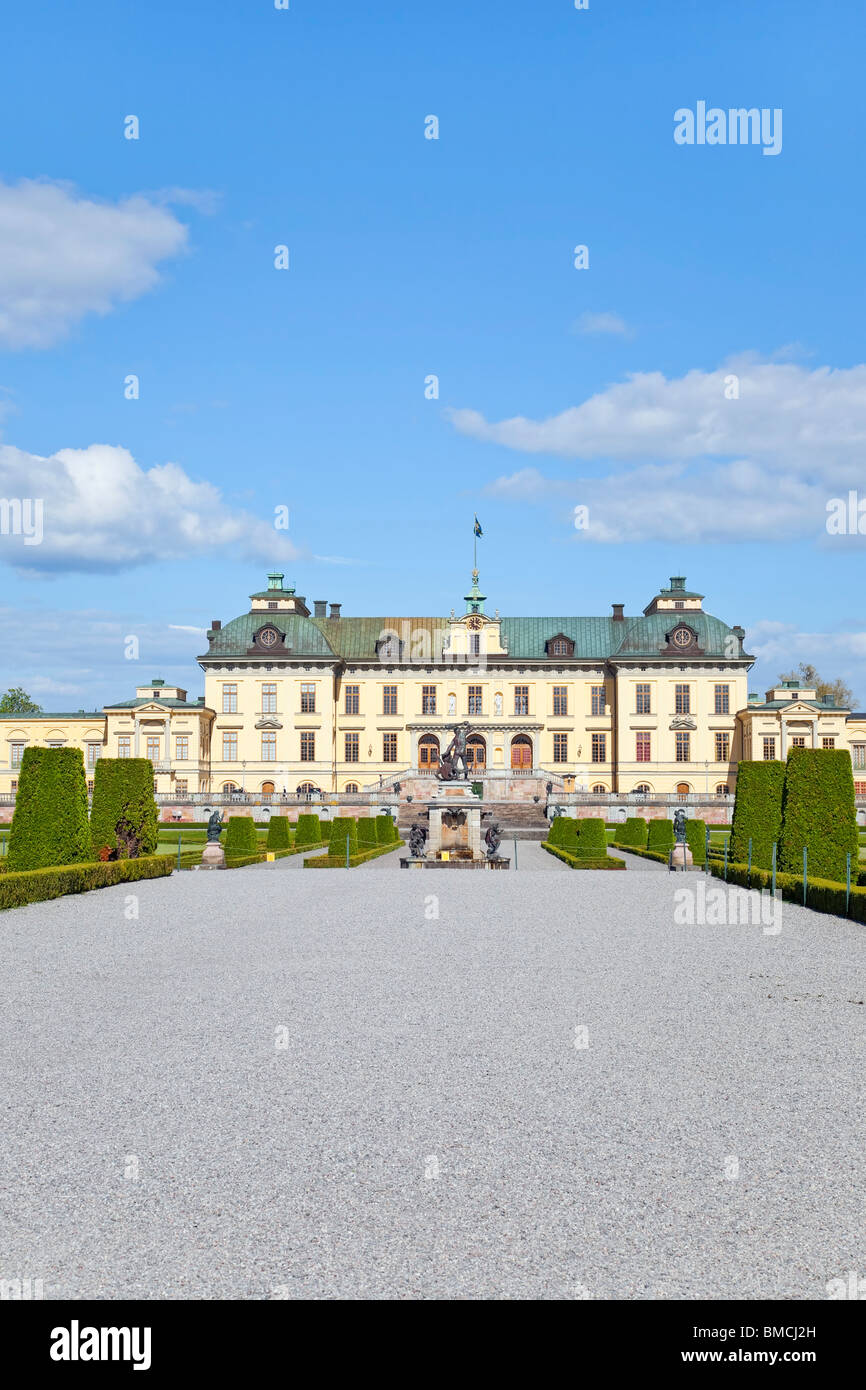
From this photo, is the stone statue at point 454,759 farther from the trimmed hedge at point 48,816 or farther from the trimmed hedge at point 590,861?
the trimmed hedge at point 48,816

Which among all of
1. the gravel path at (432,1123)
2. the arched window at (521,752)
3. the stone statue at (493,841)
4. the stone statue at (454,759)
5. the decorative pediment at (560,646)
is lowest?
the gravel path at (432,1123)

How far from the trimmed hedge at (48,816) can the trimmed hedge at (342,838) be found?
8574 millimetres

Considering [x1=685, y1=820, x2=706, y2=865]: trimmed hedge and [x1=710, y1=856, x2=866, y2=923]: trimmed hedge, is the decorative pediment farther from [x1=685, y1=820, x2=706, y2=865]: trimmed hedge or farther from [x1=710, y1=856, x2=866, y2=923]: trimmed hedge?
[x1=710, y1=856, x2=866, y2=923]: trimmed hedge

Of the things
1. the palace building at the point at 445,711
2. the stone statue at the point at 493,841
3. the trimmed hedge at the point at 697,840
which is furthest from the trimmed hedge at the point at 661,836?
the palace building at the point at 445,711

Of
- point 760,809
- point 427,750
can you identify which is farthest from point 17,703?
point 760,809

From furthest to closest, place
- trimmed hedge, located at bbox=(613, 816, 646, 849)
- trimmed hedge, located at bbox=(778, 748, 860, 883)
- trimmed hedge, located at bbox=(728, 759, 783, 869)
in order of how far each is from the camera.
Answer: trimmed hedge, located at bbox=(613, 816, 646, 849)
trimmed hedge, located at bbox=(728, 759, 783, 869)
trimmed hedge, located at bbox=(778, 748, 860, 883)

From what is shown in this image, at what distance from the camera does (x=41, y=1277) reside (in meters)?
4.44

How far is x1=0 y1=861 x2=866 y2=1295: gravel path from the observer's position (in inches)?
180

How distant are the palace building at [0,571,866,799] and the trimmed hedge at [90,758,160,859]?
3856cm

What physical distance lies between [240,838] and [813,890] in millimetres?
17802

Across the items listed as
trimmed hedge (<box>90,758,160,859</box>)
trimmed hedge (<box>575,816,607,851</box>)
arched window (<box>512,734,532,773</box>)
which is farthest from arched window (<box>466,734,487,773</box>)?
trimmed hedge (<box>90,758,160,859</box>)

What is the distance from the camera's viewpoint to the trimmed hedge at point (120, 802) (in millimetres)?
26891

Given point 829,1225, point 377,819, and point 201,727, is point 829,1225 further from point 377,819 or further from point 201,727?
point 201,727

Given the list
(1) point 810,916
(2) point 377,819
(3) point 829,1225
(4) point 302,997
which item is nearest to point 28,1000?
(4) point 302,997
